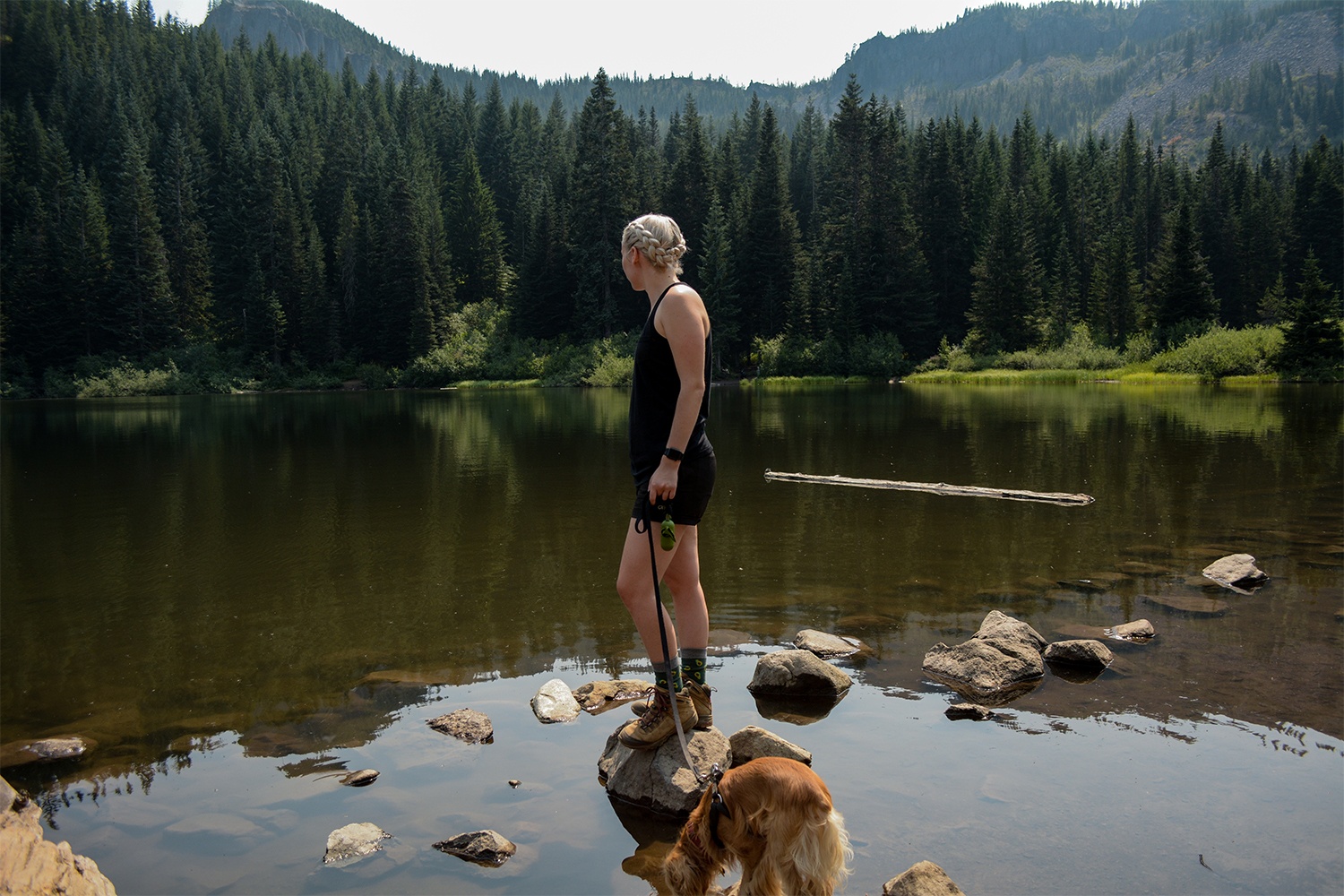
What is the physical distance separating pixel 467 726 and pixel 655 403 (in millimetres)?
2180

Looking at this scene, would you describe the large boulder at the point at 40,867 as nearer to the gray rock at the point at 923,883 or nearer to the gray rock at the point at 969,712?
the gray rock at the point at 923,883

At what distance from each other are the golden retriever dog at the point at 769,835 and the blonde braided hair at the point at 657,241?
2.50m

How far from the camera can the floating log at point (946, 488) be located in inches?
484

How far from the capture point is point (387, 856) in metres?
3.86

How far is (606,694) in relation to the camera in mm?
5707

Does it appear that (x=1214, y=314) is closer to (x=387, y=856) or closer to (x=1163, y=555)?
(x=1163, y=555)

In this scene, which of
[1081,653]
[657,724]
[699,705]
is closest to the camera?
[657,724]

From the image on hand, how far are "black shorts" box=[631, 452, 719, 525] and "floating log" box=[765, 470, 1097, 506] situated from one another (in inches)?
356

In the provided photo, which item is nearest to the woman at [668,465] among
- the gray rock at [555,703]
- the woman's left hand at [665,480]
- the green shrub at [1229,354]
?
the woman's left hand at [665,480]

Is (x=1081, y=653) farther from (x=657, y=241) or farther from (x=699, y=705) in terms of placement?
(x=657, y=241)

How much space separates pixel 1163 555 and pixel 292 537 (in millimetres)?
9836

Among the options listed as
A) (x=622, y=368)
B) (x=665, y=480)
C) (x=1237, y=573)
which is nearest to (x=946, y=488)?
(x=1237, y=573)

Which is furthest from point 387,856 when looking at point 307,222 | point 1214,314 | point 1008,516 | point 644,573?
point 307,222

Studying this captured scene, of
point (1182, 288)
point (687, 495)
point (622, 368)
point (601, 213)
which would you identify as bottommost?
point (622, 368)
